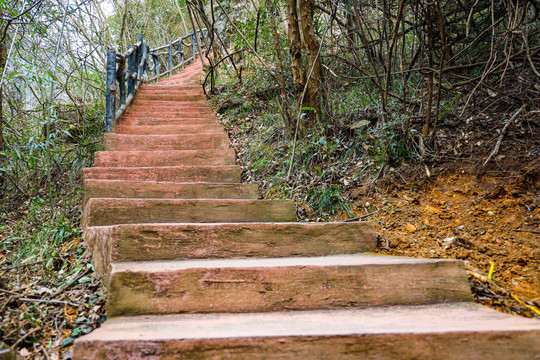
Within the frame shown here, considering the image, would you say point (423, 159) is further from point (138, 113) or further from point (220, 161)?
point (138, 113)

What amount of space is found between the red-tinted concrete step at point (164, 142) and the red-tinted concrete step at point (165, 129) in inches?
15.4

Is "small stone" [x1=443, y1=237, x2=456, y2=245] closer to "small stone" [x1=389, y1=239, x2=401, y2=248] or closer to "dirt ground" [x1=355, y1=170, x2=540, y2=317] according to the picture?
"dirt ground" [x1=355, y1=170, x2=540, y2=317]

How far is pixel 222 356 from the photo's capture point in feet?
3.42

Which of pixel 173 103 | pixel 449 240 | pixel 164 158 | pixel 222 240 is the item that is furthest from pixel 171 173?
pixel 173 103

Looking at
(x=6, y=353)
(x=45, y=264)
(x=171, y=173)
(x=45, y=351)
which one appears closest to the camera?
(x=6, y=353)

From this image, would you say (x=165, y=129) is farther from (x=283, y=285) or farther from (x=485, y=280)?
(x=485, y=280)

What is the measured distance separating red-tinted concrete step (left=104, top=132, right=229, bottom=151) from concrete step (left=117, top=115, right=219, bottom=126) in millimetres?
687

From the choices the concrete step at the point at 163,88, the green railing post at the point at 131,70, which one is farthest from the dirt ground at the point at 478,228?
the concrete step at the point at 163,88

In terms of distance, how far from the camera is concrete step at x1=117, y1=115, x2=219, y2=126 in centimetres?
417

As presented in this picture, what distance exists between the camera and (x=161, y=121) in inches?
171

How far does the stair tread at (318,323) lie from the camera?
3.51 feet

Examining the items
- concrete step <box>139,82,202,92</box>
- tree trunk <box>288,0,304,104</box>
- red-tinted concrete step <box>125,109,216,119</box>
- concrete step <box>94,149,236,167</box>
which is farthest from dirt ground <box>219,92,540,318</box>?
concrete step <box>139,82,202,92</box>

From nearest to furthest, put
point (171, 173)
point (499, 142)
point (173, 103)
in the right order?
point (499, 142) < point (171, 173) < point (173, 103)

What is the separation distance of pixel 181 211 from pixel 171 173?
847 mm
